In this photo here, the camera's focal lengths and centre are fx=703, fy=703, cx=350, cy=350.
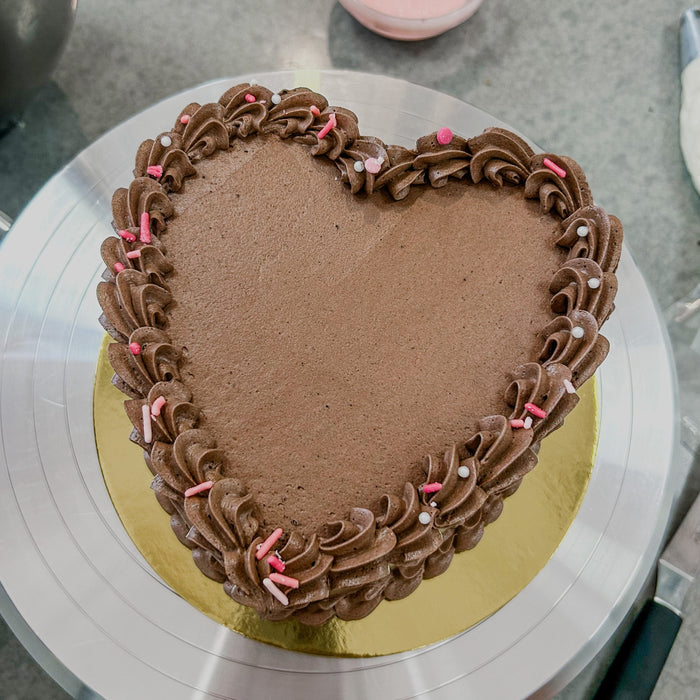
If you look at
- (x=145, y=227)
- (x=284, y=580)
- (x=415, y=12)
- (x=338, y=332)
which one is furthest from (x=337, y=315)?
(x=415, y=12)

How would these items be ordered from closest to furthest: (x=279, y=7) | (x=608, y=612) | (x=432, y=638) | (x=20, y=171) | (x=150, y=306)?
1. (x=150, y=306)
2. (x=432, y=638)
3. (x=608, y=612)
4. (x=20, y=171)
5. (x=279, y=7)

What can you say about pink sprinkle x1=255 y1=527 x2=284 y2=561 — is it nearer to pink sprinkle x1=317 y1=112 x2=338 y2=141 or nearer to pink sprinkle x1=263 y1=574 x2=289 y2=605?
pink sprinkle x1=263 y1=574 x2=289 y2=605

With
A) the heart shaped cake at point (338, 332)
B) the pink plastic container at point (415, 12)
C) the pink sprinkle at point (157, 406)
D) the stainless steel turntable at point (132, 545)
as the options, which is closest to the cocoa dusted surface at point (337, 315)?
the heart shaped cake at point (338, 332)

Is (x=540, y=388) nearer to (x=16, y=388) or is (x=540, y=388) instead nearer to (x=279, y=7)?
(x=16, y=388)

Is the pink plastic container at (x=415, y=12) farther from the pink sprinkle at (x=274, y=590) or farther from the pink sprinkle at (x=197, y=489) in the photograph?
the pink sprinkle at (x=274, y=590)

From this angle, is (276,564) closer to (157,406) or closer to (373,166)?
(157,406)

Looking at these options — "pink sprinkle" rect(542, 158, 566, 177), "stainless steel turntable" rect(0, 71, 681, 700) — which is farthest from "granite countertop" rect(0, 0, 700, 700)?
"pink sprinkle" rect(542, 158, 566, 177)


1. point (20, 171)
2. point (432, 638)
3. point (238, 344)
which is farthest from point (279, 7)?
point (432, 638)
